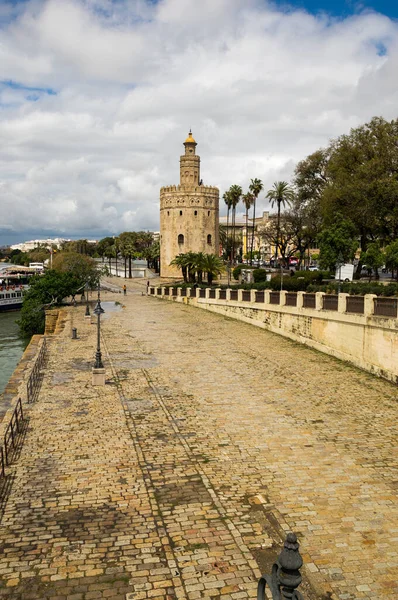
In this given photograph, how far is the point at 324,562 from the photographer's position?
24.1 feet

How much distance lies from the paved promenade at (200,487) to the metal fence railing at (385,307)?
2.53 m

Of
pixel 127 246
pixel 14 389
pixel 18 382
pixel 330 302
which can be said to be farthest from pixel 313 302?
pixel 127 246

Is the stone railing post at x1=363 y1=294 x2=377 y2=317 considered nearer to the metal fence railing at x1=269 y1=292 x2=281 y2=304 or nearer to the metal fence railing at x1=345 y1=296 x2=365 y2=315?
the metal fence railing at x1=345 y1=296 x2=365 y2=315

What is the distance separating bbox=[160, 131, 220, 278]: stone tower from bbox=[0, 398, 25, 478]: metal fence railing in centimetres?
5572

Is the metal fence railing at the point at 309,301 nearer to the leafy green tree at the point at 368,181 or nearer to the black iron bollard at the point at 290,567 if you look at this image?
the leafy green tree at the point at 368,181

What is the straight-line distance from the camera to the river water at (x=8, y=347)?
2955 cm

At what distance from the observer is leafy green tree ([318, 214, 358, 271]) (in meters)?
38.0

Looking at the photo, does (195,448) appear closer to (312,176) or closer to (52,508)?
(52,508)

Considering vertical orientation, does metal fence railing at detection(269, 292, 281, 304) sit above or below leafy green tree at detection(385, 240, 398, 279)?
below

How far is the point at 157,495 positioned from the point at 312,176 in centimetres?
4830

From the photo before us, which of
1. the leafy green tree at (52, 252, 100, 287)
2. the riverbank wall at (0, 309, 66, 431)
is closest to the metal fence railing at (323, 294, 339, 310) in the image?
the riverbank wall at (0, 309, 66, 431)

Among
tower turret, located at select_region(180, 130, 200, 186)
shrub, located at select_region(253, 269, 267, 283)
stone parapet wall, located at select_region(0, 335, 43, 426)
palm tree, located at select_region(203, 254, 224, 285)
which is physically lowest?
stone parapet wall, located at select_region(0, 335, 43, 426)

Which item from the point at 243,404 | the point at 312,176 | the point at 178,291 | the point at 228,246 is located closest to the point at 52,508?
the point at 243,404

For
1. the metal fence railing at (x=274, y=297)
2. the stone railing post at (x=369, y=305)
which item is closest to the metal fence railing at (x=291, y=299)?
the metal fence railing at (x=274, y=297)
